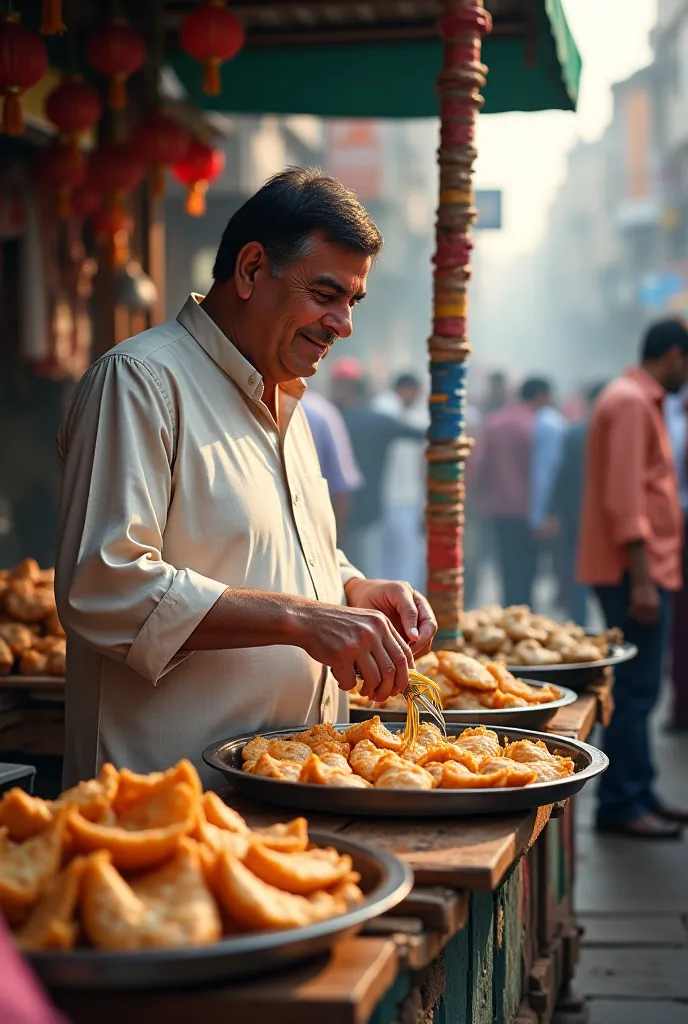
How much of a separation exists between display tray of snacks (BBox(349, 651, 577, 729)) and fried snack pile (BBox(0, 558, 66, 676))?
2.95 ft

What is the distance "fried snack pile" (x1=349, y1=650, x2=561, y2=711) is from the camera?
302cm

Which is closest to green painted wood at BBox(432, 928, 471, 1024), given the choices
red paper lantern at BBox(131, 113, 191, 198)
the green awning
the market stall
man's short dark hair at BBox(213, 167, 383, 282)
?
the market stall

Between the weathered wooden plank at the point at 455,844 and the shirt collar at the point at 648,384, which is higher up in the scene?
the shirt collar at the point at 648,384

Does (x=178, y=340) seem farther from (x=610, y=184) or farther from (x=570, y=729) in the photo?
(x=610, y=184)

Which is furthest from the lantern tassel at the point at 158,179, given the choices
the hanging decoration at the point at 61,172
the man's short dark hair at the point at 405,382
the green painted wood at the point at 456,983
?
the man's short dark hair at the point at 405,382

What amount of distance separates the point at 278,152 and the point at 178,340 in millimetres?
23694

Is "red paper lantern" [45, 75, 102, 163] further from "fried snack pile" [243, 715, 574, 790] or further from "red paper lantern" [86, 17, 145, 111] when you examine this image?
"fried snack pile" [243, 715, 574, 790]

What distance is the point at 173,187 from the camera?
1844 cm

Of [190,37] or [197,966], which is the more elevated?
[190,37]

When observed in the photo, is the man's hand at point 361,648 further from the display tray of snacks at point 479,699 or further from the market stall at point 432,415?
the display tray of snacks at point 479,699

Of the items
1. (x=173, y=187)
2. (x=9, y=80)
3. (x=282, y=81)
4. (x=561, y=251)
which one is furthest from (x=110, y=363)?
(x=561, y=251)

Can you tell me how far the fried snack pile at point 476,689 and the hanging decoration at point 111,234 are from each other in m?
4.21

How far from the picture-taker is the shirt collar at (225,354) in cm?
267

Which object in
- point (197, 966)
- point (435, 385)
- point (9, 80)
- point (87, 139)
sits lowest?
point (197, 966)
